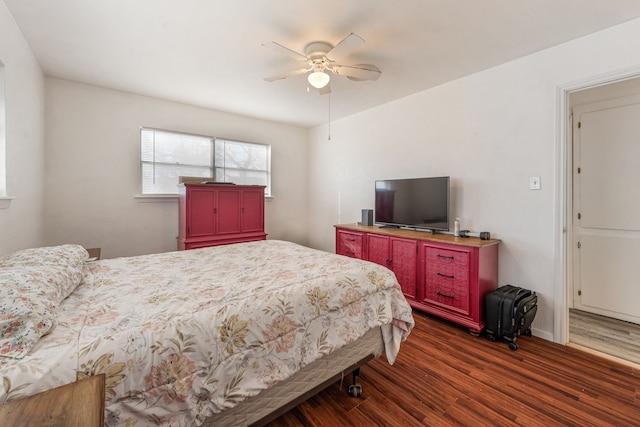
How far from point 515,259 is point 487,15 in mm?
2123

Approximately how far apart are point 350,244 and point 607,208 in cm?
277

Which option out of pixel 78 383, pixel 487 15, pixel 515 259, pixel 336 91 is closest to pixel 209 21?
pixel 336 91

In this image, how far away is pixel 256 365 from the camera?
4.09 ft

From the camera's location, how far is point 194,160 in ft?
13.3

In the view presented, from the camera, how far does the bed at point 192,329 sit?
3.02 feet

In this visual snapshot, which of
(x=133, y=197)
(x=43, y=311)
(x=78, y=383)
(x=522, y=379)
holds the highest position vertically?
(x=133, y=197)

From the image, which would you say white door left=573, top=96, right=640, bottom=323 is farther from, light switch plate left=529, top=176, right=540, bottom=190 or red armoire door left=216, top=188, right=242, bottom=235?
red armoire door left=216, top=188, right=242, bottom=235

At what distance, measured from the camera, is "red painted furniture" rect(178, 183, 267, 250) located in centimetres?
346

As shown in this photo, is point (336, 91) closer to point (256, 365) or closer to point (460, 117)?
point (460, 117)

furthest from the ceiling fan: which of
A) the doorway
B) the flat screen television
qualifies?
the doorway

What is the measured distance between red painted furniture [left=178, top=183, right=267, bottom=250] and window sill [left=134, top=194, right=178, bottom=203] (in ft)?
0.43

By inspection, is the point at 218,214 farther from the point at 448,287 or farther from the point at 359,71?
the point at 448,287

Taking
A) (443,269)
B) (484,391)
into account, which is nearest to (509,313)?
(443,269)

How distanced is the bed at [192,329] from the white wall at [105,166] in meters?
1.82
